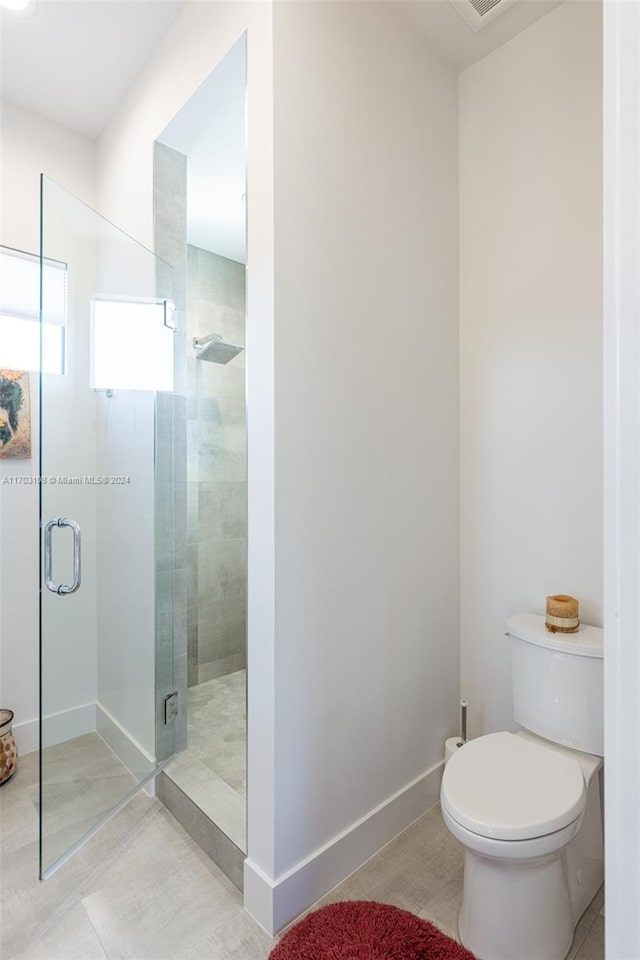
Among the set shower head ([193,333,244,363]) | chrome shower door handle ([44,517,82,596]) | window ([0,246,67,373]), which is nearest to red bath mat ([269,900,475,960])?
chrome shower door handle ([44,517,82,596])

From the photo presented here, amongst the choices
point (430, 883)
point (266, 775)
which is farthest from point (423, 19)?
point (430, 883)

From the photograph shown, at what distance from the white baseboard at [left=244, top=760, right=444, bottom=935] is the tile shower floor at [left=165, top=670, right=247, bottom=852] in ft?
0.47

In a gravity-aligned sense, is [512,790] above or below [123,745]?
above

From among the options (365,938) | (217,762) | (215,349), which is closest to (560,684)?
(365,938)

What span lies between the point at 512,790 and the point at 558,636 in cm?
50

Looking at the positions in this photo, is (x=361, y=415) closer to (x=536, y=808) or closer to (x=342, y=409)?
(x=342, y=409)

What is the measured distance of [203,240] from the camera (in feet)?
9.73

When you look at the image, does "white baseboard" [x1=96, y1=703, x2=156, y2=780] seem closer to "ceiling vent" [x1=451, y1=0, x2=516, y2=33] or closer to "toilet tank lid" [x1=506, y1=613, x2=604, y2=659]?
"toilet tank lid" [x1=506, y1=613, x2=604, y2=659]

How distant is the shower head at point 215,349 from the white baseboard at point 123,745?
182 centimetres

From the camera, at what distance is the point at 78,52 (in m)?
1.94

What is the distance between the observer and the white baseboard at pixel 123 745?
191cm

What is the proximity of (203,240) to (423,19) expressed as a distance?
1.60 m

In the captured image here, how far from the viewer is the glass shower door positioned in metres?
1.58

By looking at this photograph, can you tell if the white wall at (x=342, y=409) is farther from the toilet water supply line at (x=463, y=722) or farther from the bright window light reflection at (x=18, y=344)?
the bright window light reflection at (x=18, y=344)
